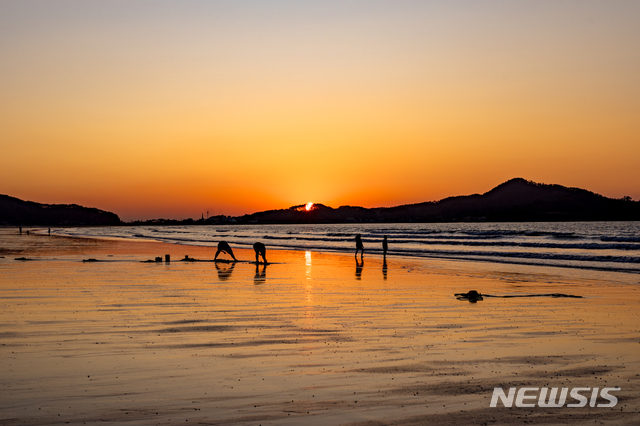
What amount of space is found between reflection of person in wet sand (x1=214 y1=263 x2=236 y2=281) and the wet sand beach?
4.64 m

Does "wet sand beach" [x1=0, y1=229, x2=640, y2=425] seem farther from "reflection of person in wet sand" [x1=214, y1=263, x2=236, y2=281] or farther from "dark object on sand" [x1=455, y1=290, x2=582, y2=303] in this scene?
"reflection of person in wet sand" [x1=214, y1=263, x2=236, y2=281]

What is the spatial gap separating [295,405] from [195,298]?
9984 millimetres

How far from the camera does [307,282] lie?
2100cm

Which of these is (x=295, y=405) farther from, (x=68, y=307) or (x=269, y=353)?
(x=68, y=307)

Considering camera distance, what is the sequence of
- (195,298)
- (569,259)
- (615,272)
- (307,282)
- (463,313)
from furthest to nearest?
(569,259)
(615,272)
(307,282)
(195,298)
(463,313)

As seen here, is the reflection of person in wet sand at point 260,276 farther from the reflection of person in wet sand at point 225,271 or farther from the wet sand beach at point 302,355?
the wet sand beach at point 302,355

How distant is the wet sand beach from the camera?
6285 millimetres

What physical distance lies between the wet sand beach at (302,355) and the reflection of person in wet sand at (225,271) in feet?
15.2

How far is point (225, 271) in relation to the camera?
25.5 metres

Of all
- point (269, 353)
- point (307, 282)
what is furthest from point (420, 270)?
point (269, 353)

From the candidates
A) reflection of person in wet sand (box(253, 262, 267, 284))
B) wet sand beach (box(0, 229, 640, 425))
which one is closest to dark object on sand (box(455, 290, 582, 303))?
wet sand beach (box(0, 229, 640, 425))

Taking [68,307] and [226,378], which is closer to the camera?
[226,378]

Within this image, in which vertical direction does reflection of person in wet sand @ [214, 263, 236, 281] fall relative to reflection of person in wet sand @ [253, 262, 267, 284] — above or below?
above

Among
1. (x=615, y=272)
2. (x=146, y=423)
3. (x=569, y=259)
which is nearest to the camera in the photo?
(x=146, y=423)
